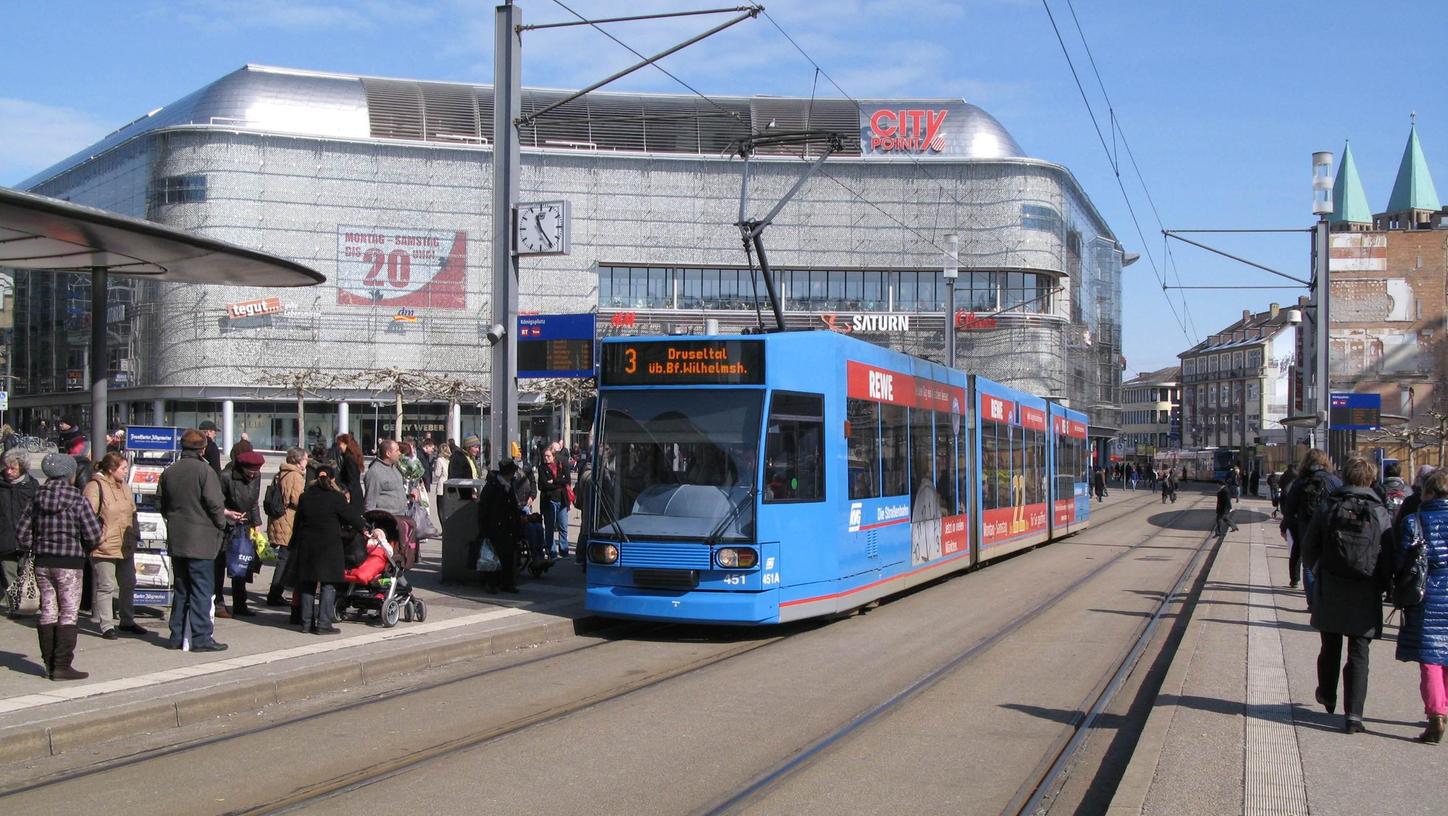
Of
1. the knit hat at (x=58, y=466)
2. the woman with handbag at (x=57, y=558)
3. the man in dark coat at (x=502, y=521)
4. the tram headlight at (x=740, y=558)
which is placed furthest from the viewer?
the man in dark coat at (x=502, y=521)

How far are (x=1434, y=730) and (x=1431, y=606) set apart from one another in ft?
2.58

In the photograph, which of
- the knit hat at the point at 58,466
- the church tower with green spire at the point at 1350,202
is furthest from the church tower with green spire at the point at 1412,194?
the knit hat at the point at 58,466

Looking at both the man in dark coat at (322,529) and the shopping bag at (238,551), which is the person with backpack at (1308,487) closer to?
the man in dark coat at (322,529)

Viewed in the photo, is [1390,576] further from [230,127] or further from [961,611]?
[230,127]

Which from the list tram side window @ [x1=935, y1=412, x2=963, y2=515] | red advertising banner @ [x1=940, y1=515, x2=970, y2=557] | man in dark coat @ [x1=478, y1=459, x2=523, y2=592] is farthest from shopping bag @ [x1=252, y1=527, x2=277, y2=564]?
red advertising banner @ [x1=940, y1=515, x2=970, y2=557]

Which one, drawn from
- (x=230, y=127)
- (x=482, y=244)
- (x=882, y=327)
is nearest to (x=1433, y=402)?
(x=882, y=327)

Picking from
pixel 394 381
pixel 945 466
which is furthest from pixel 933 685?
pixel 394 381

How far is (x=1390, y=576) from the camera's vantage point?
741cm

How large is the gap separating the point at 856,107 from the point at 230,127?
35475 millimetres

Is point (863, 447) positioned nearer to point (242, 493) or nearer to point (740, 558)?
point (740, 558)

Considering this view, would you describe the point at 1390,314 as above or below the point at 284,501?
above

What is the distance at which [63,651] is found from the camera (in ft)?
28.6

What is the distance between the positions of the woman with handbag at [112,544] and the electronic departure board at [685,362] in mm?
4576

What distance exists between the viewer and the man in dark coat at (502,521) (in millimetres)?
14156
